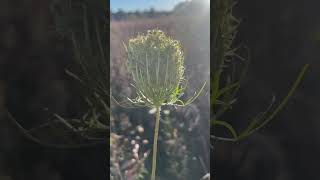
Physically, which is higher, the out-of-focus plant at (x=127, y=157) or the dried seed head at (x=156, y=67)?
the dried seed head at (x=156, y=67)

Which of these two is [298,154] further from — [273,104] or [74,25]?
[74,25]

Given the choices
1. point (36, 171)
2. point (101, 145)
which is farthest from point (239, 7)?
point (36, 171)

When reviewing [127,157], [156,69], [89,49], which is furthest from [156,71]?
[89,49]

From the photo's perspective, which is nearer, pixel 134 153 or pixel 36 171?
pixel 134 153

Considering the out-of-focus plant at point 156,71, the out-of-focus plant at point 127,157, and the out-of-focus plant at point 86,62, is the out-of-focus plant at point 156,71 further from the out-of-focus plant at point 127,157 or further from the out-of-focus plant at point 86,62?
the out-of-focus plant at point 86,62

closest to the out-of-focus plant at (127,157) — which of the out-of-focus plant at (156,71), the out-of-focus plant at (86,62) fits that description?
the out-of-focus plant at (156,71)
